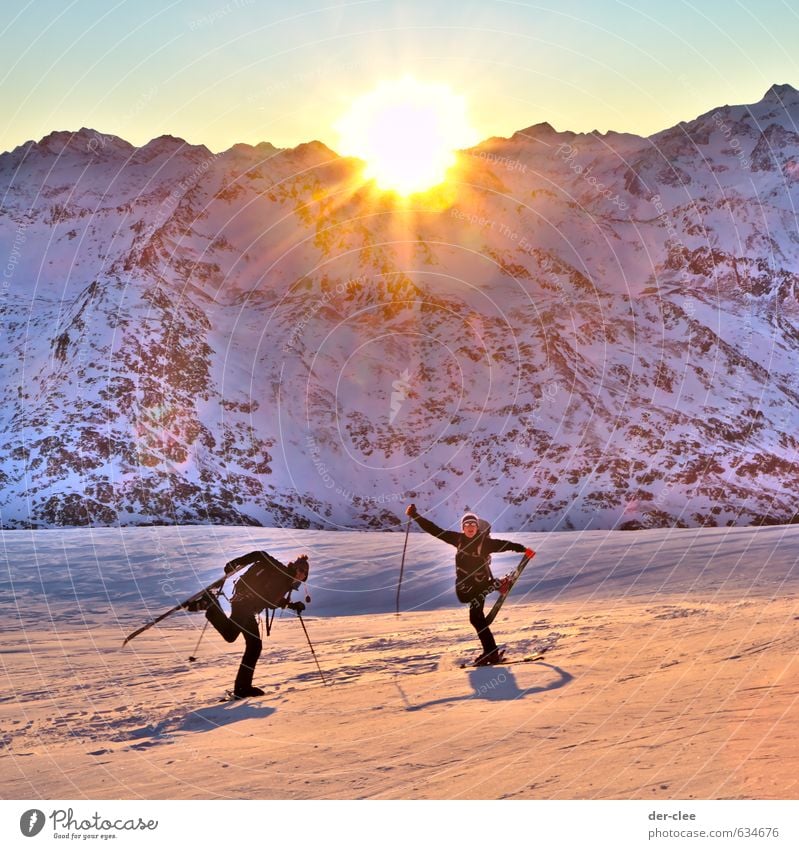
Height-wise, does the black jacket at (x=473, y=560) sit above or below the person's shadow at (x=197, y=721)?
above

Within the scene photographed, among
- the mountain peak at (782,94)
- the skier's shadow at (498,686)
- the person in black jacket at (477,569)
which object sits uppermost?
the mountain peak at (782,94)

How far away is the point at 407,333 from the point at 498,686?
4969 cm

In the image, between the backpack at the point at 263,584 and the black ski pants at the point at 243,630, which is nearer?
the black ski pants at the point at 243,630

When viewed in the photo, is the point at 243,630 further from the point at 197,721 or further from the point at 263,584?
the point at 197,721

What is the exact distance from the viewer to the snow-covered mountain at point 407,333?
4962 cm

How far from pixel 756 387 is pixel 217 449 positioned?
1470 inches

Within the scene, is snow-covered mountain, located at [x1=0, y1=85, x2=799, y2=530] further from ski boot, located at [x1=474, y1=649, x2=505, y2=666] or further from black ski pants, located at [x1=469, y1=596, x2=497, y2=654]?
ski boot, located at [x1=474, y1=649, x2=505, y2=666]

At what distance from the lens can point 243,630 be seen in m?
12.3

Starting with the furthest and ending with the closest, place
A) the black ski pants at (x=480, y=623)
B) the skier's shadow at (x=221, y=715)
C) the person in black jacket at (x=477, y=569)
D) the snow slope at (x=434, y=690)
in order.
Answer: the black ski pants at (x=480, y=623)
the person in black jacket at (x=477, y=569)
the skier's shadow at (x=221, y=715)
the snow slope at (x=434, y=690)
